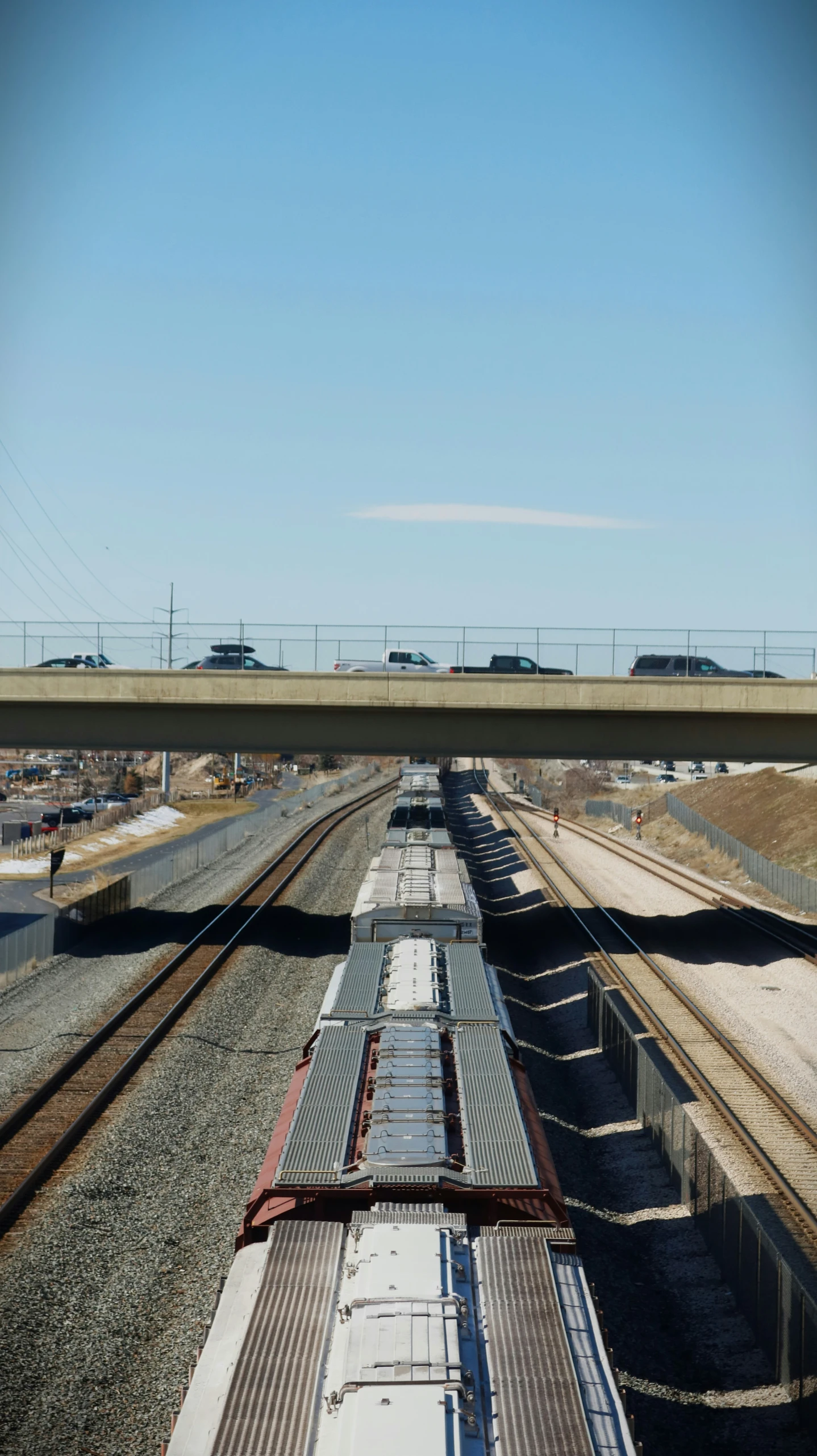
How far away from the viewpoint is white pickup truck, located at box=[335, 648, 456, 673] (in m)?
34.9

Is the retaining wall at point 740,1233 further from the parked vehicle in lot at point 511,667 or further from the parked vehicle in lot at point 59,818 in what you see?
the parked vehicle in lot at point 59,818

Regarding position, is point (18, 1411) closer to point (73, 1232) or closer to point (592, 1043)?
point (73, 1232)

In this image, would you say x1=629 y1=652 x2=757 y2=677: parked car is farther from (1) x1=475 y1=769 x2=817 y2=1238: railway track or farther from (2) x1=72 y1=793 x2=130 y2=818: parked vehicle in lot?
(2) x1=72 y1=793 x2=130 y2=818: parked vehicle in lot

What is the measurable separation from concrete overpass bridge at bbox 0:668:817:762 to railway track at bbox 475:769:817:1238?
6840 mm

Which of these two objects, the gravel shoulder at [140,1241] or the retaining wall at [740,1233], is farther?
the retaining wall at [740,1233]

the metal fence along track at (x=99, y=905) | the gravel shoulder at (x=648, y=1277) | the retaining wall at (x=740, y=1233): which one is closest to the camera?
the gravel shoulder at (x=648, y=1277)

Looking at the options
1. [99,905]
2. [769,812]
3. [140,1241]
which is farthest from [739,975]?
[769,812]

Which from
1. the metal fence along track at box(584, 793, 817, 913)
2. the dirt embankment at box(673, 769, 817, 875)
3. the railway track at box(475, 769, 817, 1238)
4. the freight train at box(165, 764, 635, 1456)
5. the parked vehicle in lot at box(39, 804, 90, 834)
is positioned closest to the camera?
the freight train at box(165, 764, 635, 1456)

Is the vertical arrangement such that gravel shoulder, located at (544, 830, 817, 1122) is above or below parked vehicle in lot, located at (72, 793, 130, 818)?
below

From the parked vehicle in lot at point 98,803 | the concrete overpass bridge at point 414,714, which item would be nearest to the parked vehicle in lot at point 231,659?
the concrete overpass bridge at point 414,714

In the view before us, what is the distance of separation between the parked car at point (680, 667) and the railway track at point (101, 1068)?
16.1 m

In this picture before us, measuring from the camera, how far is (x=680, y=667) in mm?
34625

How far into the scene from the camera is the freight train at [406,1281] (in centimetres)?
764

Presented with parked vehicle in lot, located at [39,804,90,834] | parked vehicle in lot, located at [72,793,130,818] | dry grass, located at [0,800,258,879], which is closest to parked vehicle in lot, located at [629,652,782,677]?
dry grass, located at [0,800,258,879]
